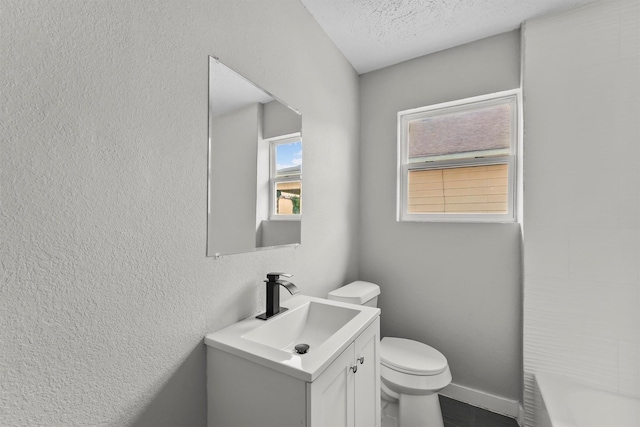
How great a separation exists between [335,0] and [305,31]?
0.24m

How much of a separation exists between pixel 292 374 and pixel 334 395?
228mm

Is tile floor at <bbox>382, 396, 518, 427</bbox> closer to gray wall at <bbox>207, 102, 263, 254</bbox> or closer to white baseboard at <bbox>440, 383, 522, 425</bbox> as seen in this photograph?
white baseboard at <bbox>440, 383, 522, 425</bbox>

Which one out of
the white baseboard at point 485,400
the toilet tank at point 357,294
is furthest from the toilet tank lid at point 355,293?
the white baseboard at point 485,400

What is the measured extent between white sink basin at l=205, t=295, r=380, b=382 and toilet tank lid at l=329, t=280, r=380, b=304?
0.38 metres

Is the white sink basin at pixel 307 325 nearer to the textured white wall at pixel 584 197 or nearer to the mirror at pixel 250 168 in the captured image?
the mirror at pixel 250 168

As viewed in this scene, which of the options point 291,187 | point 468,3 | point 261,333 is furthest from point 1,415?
point 468,3

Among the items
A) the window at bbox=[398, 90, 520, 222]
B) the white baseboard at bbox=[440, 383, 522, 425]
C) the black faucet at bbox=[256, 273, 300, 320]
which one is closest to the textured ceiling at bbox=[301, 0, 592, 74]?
the window at bbox=[398, 90, 520, 222]

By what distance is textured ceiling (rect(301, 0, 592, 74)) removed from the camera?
1570 millimetres

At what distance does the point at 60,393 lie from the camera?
25.3 inches

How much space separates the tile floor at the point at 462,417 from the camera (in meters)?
1.66

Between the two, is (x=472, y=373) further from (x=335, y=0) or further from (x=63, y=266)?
(x=335, y=0)

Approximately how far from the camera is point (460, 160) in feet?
6.56

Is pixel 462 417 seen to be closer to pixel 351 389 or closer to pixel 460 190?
pixel 351 389

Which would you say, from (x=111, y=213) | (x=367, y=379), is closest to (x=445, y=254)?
(x=367, y=379)
